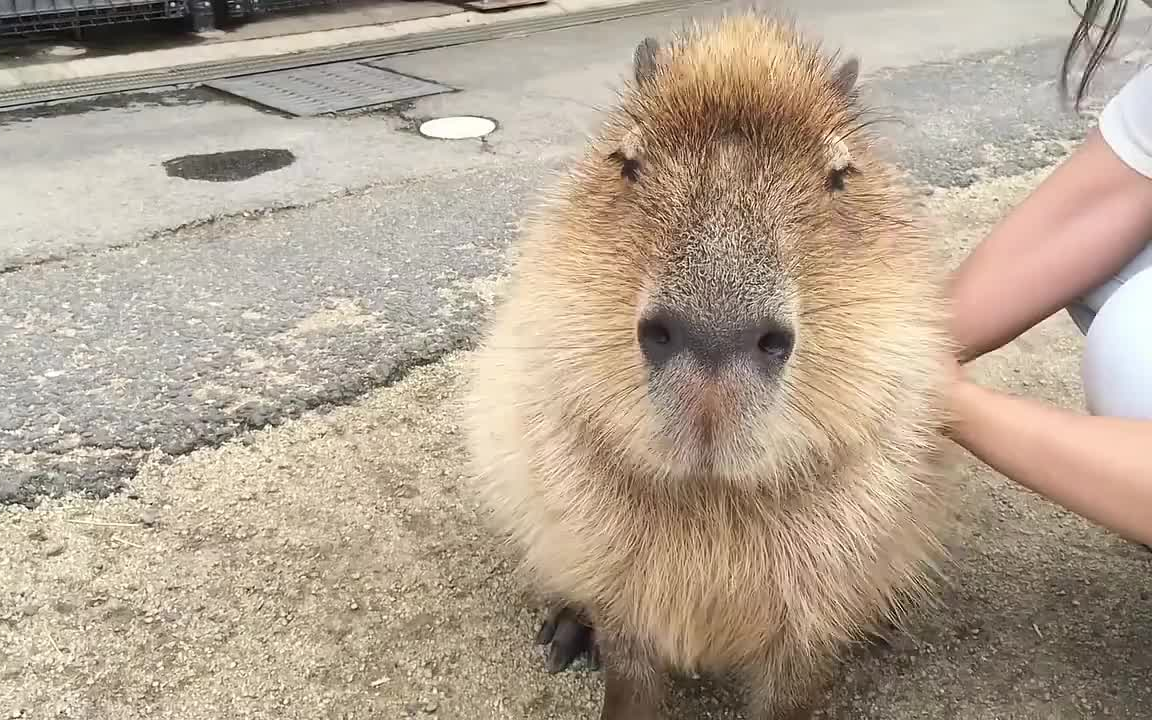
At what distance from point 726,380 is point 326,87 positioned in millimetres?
3592

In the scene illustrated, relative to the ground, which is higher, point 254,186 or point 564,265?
point 564,265

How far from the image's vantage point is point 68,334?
87.4 inches

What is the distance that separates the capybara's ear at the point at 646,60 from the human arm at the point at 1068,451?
56 centimetres

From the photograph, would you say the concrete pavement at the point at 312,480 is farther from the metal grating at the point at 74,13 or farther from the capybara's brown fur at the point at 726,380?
the metal grating at the point at 74,13

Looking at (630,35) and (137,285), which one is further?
(630,35)

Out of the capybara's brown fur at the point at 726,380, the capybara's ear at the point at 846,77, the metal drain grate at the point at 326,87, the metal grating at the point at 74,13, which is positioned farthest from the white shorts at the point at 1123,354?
the metal grating at the point at 74,13

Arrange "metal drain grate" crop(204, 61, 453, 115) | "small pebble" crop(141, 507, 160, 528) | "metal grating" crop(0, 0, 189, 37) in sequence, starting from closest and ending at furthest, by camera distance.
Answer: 1. "small pebble" crop(141, 507, 160, 528)
2. "metal drain grate" crop(204, 61, 453, 115)
3. "metal grating" crop(0, 0, 189, 37)

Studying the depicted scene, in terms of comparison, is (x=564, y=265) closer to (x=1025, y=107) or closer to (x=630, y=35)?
(x=1025, y=107)

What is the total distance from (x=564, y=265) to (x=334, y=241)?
172cm

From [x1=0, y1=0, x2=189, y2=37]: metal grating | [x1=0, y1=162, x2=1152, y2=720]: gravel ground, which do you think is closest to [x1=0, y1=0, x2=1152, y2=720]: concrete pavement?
[x1=0, y1=162, x2=1152, y2=720]: gravel ground

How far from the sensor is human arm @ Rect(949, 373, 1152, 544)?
117 centimetres

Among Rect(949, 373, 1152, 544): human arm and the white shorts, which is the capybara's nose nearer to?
Rect(949, 373, 1152, 544): human arm

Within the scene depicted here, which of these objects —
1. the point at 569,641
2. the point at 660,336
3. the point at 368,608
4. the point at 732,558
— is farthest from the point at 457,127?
the point at 660,336

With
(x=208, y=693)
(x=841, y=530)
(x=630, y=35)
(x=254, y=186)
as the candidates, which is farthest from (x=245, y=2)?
(x=841, y=530)
